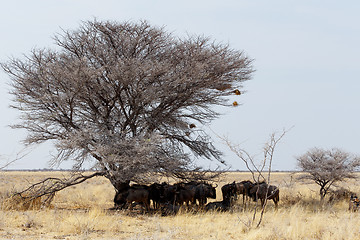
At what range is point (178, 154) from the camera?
1580 centimetres

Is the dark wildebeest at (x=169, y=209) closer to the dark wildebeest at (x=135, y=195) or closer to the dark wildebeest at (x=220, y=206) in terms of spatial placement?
the dark wildebeest at (x=135, y=195)

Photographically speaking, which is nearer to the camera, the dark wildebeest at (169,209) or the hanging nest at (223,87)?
the dark wildebeest at (169,209)

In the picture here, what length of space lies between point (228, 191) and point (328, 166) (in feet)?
20.9

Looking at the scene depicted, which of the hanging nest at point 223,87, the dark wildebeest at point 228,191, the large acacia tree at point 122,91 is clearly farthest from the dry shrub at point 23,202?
the hanging nest at point 223,87

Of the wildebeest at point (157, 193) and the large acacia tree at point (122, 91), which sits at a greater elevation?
the large acacia tree at point (122, 91)

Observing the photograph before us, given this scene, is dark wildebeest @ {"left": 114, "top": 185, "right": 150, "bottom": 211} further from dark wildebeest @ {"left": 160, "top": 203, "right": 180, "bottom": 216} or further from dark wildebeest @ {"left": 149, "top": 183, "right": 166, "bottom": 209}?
dark wildebeest @ {"left": 160, "top": 203, "right": 180, "bottom": 216}

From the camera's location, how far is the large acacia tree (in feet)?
47.1

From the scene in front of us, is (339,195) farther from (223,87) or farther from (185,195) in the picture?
(185,195)

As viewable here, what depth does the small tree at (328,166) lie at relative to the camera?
65.4 ft

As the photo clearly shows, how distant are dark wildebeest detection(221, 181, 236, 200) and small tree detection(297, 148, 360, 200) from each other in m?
5.63

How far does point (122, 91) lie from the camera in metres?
16.5

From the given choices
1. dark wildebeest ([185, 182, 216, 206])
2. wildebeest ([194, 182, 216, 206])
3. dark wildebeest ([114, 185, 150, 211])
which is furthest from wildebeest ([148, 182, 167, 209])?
wildebeest ([194, 182, 216, 206])

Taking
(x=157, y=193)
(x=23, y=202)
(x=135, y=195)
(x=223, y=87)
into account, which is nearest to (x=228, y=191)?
(x=157, y=193)

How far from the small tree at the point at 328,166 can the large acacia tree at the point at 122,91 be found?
612 centimetres
